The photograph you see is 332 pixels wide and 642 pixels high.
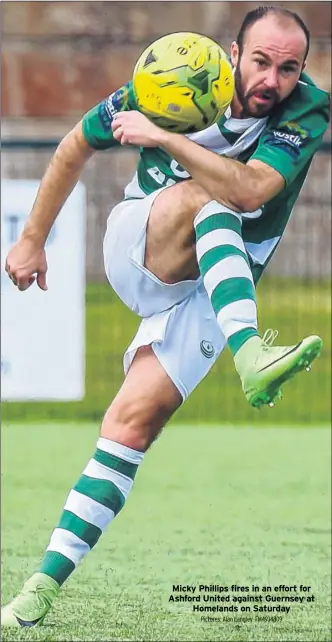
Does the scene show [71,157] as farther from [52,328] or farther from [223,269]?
[52,328]

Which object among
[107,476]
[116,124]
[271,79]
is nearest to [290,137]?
[271,79]

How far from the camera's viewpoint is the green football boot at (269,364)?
2430 millimetres

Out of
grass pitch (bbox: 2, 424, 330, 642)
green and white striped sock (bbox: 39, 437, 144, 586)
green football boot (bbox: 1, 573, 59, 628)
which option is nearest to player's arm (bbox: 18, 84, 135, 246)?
green and white striped sock (bbox: 39, 437, 144, 586)

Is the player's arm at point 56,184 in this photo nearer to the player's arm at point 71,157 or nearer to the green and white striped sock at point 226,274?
the player's arm at point 71,157

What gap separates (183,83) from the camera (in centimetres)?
256

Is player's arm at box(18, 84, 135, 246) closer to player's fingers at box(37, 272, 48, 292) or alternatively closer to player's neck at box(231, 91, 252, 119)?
player's fingers at box(37, 272, 48, 292)

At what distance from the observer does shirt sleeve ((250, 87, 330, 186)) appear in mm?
2674

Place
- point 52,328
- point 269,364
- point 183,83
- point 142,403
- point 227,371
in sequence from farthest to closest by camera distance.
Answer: point 227,371
point 52,328
point 142,403
point 183,83
point 269,364

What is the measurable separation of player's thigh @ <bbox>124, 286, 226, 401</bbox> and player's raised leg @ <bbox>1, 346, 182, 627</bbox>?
0.02 m

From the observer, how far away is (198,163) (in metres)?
2.57

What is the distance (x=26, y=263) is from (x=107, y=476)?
48cm

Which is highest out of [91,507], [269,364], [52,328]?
[269,364]

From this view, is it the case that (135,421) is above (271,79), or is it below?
below

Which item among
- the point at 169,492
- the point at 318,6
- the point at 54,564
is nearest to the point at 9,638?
the point at 54,564
